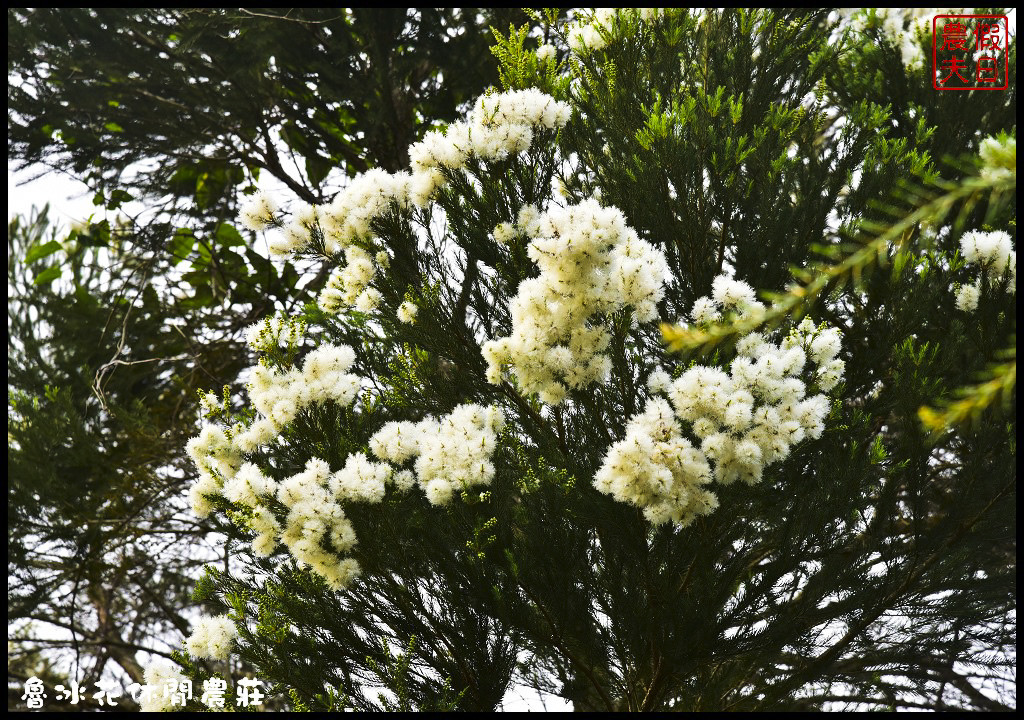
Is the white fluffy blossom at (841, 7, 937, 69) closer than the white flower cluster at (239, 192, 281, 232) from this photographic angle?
No

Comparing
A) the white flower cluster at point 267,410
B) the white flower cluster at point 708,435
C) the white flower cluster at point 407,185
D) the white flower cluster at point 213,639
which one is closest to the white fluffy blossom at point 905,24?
the white flower cluster at point 407,185

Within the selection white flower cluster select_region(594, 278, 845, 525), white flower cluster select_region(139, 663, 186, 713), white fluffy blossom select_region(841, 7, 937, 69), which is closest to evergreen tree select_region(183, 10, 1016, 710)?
white flower cluster select_region(594, 278, 845, 525)

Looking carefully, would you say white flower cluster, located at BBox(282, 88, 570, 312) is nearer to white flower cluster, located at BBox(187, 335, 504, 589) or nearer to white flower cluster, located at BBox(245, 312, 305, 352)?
white flower cluster, located at BBox(245, 312, 305, 352)

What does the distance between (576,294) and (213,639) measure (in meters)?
2.01

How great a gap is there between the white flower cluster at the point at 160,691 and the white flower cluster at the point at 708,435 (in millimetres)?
1953

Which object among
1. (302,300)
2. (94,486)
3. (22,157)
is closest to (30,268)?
(22,157)

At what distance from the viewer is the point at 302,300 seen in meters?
6.16

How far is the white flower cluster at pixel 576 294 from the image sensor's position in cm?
249

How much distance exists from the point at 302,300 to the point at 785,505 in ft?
14.2

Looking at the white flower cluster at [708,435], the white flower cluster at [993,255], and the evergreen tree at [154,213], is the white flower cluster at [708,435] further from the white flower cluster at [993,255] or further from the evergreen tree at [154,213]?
the evergreen tree at [154,213]

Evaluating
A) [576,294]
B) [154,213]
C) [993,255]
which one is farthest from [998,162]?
[154,213]

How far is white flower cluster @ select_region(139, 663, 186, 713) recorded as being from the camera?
2.88 metres

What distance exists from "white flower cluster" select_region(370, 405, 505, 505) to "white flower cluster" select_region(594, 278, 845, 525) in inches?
20.2

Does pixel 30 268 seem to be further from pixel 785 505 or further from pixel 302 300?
pixel 785 505
